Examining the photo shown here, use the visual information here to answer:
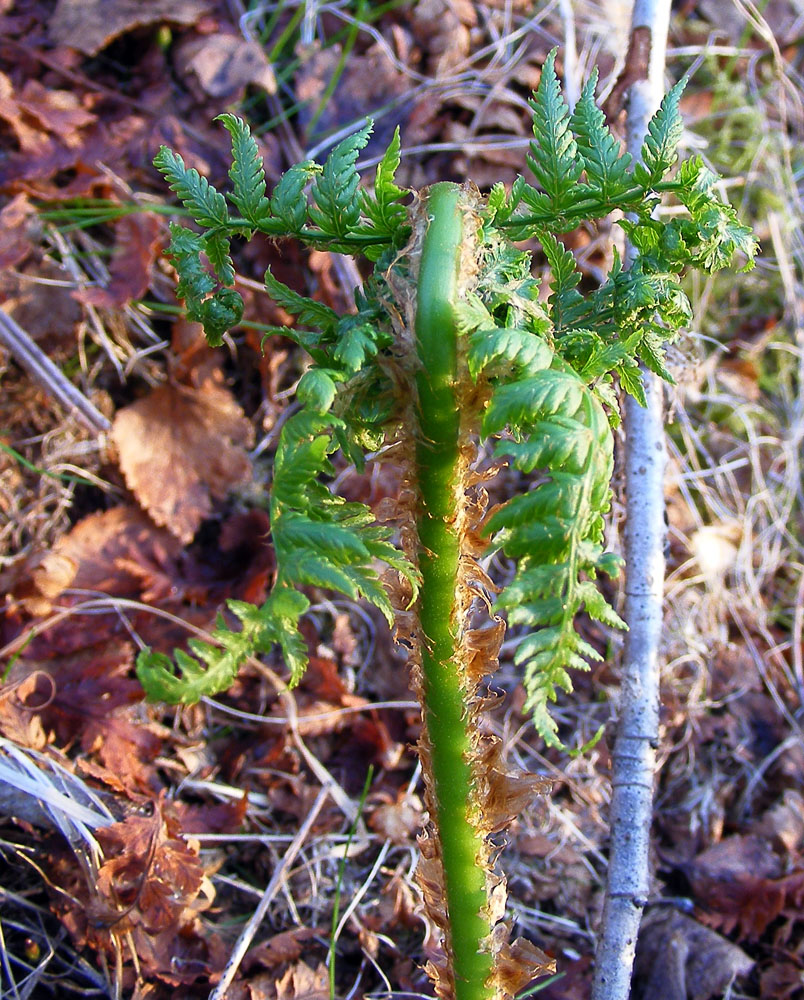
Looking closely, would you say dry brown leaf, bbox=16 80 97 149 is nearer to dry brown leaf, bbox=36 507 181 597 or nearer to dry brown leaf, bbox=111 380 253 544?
dry brown leaf, bbox=111 380 253 544

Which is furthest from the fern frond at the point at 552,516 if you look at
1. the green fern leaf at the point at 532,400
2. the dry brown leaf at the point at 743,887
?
the dry brown leaf at the point at 743,887

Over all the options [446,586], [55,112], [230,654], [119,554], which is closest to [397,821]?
[119,554]

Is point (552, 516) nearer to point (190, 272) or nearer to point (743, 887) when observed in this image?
point (190, 272)

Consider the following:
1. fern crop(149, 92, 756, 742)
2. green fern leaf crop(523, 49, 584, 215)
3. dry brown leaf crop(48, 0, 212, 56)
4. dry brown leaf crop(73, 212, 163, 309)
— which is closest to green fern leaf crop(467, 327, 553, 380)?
fern crop(149, 92, 756, 742)

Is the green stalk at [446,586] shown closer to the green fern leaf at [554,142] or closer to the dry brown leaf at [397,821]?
the green fern leaf at [554,142]

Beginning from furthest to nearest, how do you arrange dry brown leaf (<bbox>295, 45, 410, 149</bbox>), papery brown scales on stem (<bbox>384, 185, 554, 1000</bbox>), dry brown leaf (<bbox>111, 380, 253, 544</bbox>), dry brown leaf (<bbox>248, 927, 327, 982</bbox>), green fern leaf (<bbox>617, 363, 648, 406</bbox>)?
1. dry brown leaf (<bbox>295, 45, 410, 149</bbox>)
2. dry brown leaf (<bbox>111, 380, 253, 544</bbox>)
3. dry brown leaf (<bbox>248, 927, 327, 982</bbox>)
4. green fern leaf (<bbox>617, 363, 648, 406</bbox>)
5. papery brown scales on stem (<bbox>384, 185, 554, 1000</bbox>)

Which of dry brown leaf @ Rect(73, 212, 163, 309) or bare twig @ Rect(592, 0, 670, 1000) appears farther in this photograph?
dry brown leaf @ Rect(73, 212, 163, 309)

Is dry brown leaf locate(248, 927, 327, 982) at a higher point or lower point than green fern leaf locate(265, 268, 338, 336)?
lower
